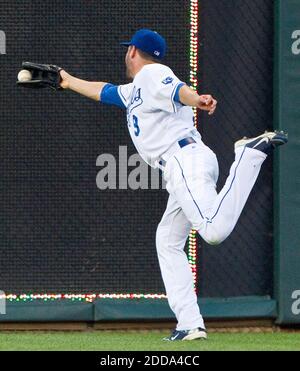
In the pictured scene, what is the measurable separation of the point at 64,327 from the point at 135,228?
31.9 inches

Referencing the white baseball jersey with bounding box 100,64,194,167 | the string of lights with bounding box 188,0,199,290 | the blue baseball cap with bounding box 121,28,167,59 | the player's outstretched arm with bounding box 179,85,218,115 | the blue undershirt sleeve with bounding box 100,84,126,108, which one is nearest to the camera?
the player's outstretched arm with bounding box 179,85,218,115

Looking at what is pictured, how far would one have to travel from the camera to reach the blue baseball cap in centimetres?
716

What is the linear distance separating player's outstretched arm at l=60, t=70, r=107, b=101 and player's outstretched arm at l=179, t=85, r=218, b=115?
0.82m

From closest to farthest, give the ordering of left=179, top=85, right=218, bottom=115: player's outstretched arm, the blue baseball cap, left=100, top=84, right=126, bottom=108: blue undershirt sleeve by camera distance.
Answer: left=179, top=85, right=218, bottom=115: player's outstretched arm
the blue baseball cap
left=100, top=84, right=126, bottom=108: blue undershirt sleeve

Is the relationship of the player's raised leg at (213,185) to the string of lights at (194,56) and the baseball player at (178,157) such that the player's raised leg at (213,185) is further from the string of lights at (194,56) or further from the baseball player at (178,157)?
the string of lights at (194,56)

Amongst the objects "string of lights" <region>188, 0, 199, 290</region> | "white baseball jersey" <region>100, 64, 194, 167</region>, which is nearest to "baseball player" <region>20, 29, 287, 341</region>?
"white baseball jersey" <region>100, 64, 194, 167</region>

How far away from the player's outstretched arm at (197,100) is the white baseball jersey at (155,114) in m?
0.12

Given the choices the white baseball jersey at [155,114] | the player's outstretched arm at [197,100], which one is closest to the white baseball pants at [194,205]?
the white baseball jersey at [155,114]

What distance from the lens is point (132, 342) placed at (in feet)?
23.2

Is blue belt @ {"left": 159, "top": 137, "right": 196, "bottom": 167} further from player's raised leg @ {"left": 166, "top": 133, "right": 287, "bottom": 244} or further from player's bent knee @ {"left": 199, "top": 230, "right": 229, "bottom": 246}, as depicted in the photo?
player's bent knee @ {"left": 199, "top": 230, "right": 229, "bottom": 246}

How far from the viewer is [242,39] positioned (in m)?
8.24

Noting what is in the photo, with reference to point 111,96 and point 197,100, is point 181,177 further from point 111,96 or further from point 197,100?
point 111,96

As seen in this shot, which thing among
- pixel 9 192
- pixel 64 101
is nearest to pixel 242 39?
pixel 64 101

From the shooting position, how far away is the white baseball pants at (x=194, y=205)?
6.79 m
